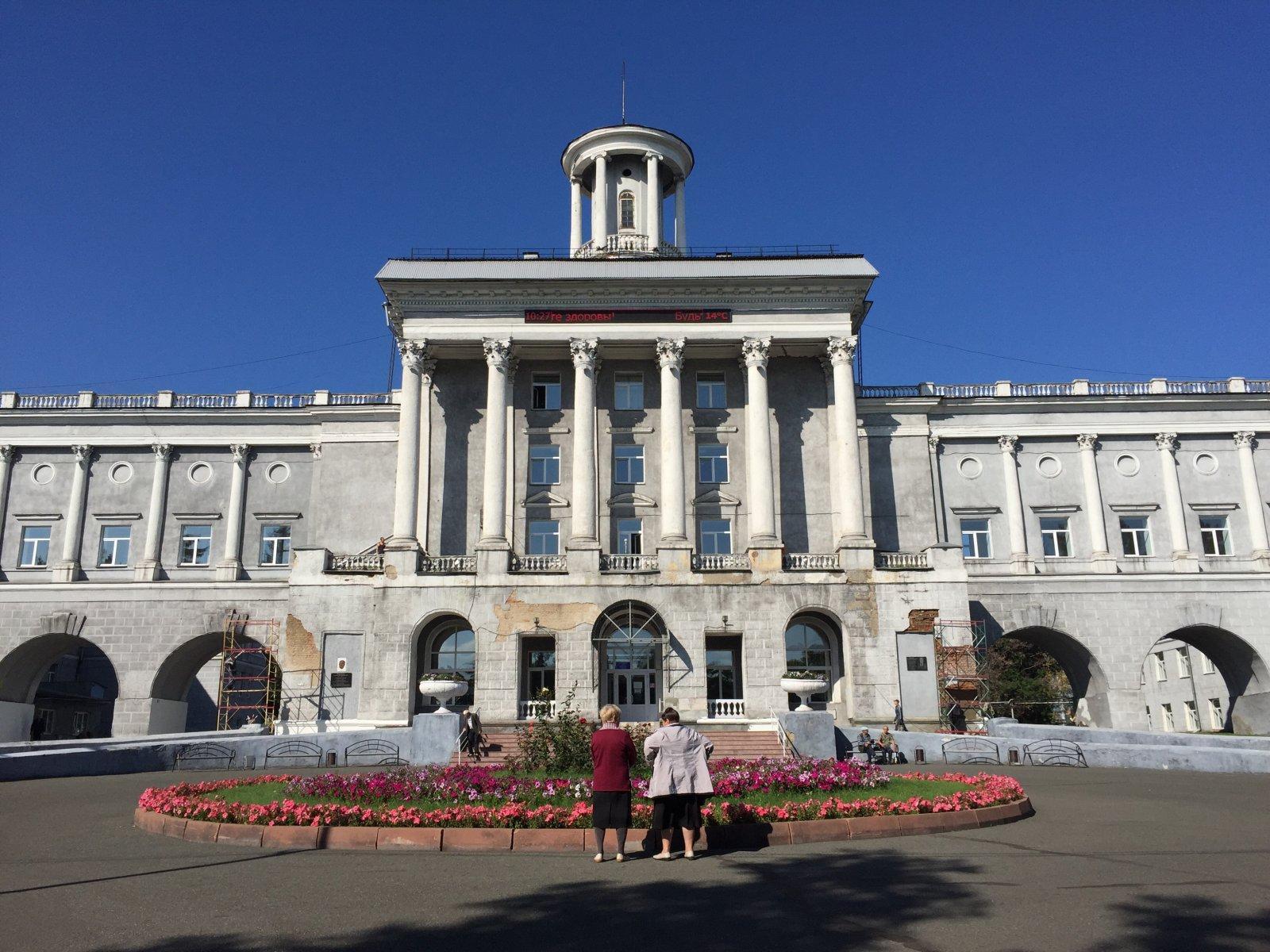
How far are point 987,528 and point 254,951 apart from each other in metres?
49.1

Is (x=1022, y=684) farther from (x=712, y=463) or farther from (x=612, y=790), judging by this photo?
(x=612, y=790)

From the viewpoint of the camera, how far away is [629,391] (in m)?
49.6

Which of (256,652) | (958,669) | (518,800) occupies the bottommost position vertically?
(518,800)

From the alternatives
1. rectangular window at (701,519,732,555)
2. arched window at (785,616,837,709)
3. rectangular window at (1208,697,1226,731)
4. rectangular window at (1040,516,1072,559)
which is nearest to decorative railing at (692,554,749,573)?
rectangular window at (701,519,732,555)

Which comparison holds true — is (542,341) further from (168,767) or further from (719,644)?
(168,767)

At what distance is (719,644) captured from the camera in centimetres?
4397

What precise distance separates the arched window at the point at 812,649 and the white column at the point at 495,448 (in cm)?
1367

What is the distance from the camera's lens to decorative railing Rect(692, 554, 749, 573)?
1689 inches

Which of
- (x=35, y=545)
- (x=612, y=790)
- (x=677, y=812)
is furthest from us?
(x=35, y=545)

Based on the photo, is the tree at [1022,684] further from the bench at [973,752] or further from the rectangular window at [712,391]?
the rectangular window at [712,391]

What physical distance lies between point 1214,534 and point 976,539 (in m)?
12.6

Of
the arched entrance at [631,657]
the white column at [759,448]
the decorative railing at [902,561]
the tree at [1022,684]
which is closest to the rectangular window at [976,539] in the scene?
the tree at [1022,684]

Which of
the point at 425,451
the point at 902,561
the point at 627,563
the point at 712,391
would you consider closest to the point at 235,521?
the point at 425,451

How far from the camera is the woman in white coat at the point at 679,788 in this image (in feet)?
41.4
